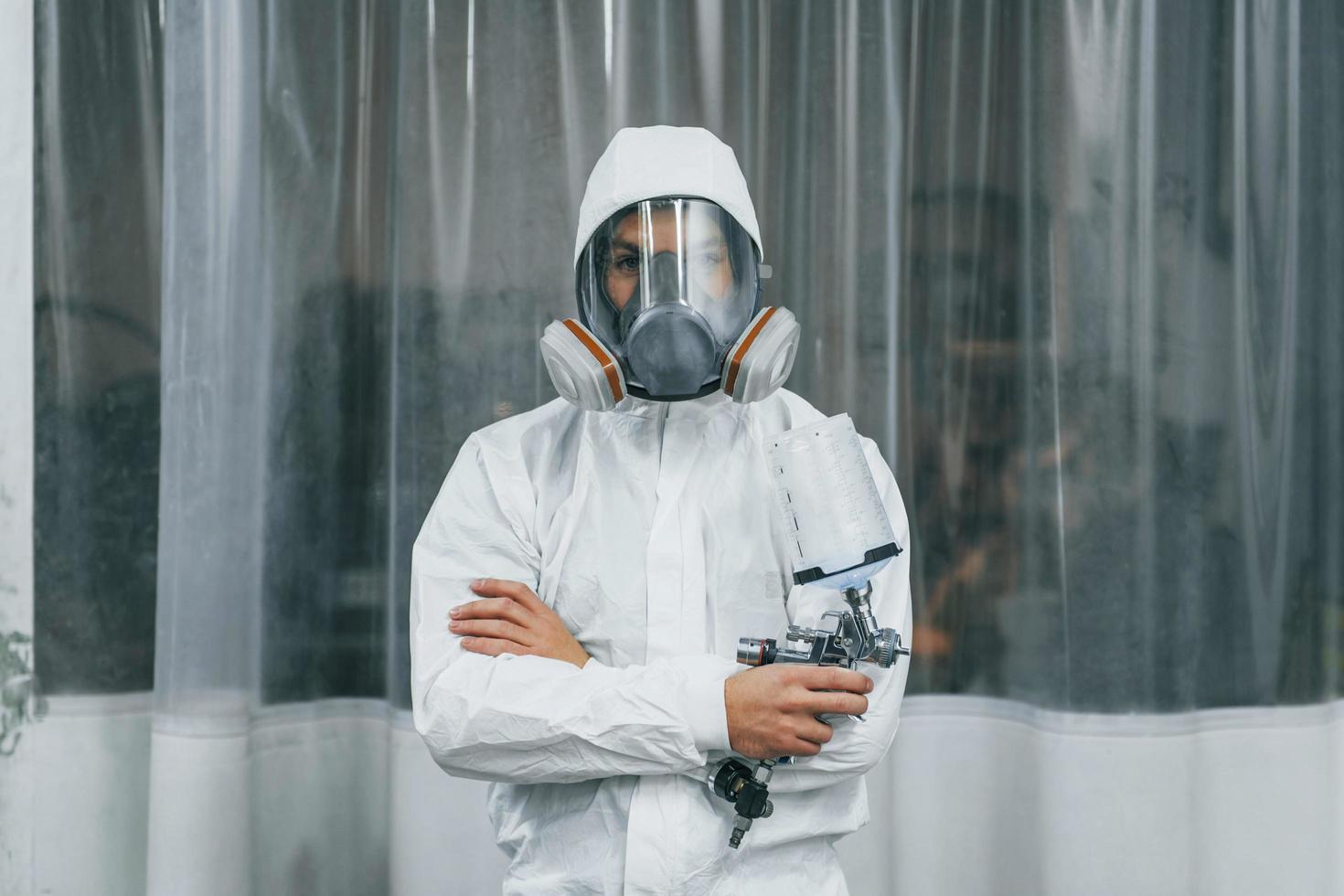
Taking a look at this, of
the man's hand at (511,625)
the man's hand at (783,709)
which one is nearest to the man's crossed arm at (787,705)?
the man's hand at (783,709)

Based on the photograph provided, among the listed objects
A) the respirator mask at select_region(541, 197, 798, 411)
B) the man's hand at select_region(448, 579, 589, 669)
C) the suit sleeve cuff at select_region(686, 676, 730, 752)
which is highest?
the respirator mask at select_region(541, 197, 798, 411)

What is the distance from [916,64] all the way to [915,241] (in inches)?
12.3

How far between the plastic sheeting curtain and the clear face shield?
23.3 inches

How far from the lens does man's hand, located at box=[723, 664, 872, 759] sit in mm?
1050

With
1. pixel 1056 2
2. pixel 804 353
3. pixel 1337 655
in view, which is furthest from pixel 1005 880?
pixel 1056 2

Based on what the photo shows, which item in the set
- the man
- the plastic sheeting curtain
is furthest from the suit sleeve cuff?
the plastic sheeting curtain

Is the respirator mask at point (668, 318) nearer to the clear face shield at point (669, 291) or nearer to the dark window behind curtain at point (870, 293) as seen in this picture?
the clear face shield at point (669, 291)

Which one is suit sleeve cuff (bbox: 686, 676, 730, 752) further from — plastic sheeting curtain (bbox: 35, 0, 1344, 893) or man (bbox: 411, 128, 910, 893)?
plastic sheeting curtain (bbox: 35, 0, 1344, 893)

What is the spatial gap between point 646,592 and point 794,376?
0.81m

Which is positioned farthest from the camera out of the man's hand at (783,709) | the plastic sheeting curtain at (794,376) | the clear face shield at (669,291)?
the plastic sheeting curtain at (794,376)

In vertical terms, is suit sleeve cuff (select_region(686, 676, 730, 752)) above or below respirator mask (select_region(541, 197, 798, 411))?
below

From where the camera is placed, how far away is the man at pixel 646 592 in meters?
1.07

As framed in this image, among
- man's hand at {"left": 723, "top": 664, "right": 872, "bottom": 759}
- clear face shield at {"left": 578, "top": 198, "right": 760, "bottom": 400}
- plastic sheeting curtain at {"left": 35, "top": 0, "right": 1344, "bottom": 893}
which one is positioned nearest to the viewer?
man's hand at {"left": 723, "top": 664, "right": 872, "bottom": 759}

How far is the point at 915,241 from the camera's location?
1.90 meters
